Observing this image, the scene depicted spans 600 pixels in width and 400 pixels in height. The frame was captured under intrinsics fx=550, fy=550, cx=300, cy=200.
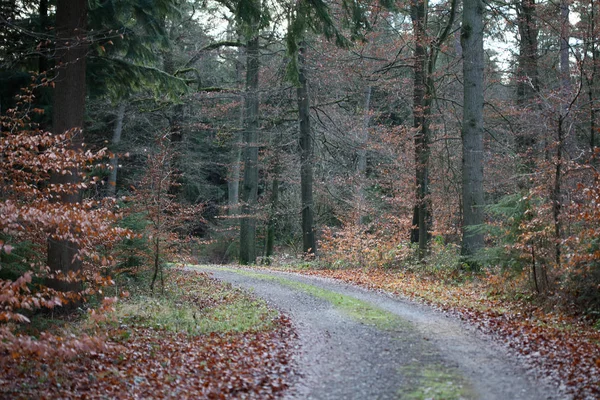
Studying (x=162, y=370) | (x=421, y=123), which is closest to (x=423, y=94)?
(x=421, y=123)

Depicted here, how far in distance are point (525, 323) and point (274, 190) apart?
19.4 metres

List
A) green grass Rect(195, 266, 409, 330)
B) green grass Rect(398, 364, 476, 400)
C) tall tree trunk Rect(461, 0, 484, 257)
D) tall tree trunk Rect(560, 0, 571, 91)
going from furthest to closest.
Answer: tall tree trunk Rect(461, 0, 484, 257) < tall tree trunk Rect(560, 0, 571, 91) < green grass Rect(195, 266, 409, 330) < green grass Rect(398, 364, 476, 400)

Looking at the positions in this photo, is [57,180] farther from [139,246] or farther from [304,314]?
[304,314]

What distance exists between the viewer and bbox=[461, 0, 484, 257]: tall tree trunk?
15875mm

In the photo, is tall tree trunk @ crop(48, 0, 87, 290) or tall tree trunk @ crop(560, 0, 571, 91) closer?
tall tree trunk @ crop(48, 0, 87, 290)

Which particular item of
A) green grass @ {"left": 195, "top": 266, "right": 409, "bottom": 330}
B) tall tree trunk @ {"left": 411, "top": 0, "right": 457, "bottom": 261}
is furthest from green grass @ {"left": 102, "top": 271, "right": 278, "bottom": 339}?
tall tree trunk @ {"left": 411, "top": 0, "right": 457, "bottom": 261}

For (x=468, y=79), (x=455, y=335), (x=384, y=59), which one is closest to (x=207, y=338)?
(x=455, y=335)

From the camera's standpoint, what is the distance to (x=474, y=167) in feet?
52.7

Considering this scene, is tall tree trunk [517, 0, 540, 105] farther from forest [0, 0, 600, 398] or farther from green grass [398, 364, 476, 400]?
green grass [398, 364, 476, 400]

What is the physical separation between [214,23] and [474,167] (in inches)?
612

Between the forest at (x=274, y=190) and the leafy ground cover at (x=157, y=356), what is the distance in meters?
0.05

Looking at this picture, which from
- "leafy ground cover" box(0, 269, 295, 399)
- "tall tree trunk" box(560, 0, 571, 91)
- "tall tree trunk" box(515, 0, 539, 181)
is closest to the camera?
"leafy ground cover" box(0, 269, 295, 399)

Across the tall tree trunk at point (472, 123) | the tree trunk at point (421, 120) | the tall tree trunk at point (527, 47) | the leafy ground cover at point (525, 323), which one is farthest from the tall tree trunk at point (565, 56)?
the leafy ground cover at point (525, 323)

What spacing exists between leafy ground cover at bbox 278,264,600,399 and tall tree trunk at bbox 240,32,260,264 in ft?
30.8
